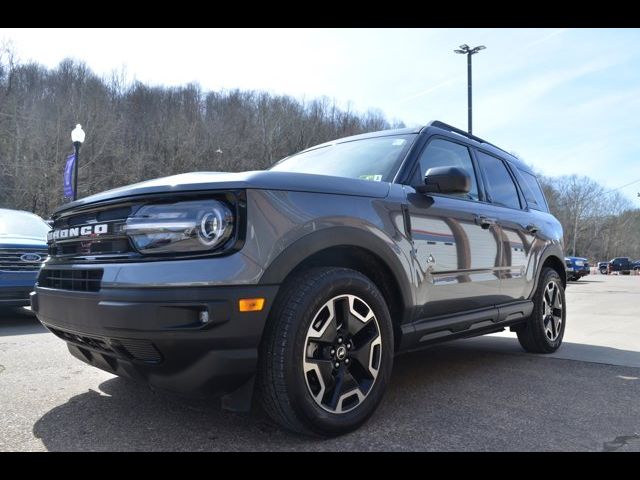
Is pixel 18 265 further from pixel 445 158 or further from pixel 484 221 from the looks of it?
pixel 484 221

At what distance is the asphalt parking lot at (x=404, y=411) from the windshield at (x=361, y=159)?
1430 mm

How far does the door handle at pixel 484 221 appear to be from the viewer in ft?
11.8

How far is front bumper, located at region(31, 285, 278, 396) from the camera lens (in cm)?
198

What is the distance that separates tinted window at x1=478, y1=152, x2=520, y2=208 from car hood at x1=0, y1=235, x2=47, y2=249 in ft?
17.5

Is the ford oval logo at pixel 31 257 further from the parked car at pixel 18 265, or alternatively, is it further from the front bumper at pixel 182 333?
the front bumper at pixel 182 333

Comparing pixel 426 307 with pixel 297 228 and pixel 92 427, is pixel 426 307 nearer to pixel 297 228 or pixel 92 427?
pixel 297 228

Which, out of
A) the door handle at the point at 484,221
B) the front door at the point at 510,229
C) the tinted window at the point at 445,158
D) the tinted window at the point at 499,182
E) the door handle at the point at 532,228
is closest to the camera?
the tinted window at the point at 445,158

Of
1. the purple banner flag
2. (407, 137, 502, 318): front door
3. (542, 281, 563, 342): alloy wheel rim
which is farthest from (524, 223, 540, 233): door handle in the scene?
the purple banner flag

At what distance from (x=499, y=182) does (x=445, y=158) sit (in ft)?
3.07

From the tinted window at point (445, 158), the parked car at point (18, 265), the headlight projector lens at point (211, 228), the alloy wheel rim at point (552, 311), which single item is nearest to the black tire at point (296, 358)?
the headlight projector lens at point (211, 228)

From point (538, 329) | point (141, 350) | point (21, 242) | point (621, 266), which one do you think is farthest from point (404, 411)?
point (621, 266)

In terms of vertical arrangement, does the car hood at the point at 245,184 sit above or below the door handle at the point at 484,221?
above

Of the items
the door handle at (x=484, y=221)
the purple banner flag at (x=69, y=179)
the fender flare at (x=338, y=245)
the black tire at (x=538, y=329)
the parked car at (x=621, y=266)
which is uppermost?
the purple banner flag at (x=69, y=179)

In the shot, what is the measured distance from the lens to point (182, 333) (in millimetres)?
1978
